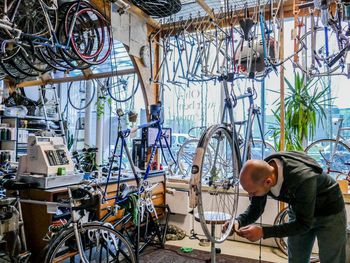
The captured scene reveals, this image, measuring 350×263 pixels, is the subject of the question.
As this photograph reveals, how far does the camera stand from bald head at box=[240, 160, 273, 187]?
5.27 ft

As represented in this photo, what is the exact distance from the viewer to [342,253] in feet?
6.03

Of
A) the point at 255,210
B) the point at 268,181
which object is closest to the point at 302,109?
the point at 255,210

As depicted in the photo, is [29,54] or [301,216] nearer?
[301,216]

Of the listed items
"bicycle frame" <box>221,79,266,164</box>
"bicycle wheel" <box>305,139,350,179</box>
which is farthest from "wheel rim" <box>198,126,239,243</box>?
"bicycle wheel" <box>305,139,350,179</box>

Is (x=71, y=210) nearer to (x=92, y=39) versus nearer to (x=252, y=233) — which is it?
(x=252, y=233)

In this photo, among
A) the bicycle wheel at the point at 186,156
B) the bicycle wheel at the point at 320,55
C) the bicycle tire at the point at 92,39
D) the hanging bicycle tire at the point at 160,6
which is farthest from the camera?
the bicycle wheel at the point at 186,156

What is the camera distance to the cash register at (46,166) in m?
2.57

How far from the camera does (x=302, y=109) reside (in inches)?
148

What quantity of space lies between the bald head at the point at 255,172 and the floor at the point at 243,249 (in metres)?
2.19

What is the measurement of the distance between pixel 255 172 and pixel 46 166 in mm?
1900

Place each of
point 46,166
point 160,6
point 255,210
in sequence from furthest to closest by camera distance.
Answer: point 160,6 → point 46,166 → point 255,210

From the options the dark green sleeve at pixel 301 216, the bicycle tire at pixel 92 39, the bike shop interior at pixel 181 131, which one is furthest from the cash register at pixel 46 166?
the dark green sleeve at pixel 301 216

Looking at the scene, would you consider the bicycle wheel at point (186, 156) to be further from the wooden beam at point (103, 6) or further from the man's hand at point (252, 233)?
the man's hand at point (252, 233)

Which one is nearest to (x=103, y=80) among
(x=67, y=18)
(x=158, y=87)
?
(x=158, y=87)
